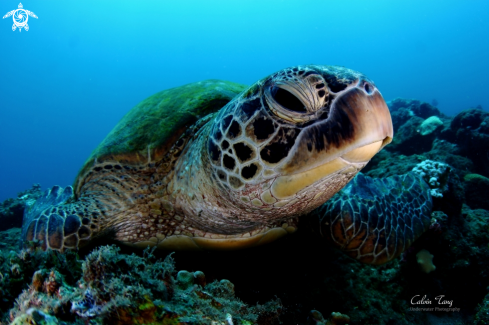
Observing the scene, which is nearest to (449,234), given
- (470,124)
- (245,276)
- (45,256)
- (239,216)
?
(245,276)

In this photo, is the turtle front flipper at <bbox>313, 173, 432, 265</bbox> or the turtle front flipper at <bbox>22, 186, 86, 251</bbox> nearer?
the turtle front flipper at <bbox>22, 186, 86, 251</bbox>

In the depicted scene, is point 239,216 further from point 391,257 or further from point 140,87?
point 140,87

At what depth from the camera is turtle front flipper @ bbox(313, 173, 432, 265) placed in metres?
2.15

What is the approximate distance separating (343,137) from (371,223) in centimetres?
146

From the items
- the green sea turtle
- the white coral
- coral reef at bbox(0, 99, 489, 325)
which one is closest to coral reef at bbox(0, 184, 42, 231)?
coral reef at bbox(0, 99, 489, 325)

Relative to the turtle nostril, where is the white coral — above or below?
below

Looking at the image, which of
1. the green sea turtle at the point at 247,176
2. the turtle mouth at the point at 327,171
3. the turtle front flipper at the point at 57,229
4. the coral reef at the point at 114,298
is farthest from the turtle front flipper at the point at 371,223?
the turtle front flipper at the point at 57,229

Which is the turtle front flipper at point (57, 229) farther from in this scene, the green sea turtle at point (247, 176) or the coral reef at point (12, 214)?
the coral reef at point (12, 214)

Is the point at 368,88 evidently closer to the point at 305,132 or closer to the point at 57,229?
the point at 305,132

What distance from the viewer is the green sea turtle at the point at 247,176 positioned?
1.13 m

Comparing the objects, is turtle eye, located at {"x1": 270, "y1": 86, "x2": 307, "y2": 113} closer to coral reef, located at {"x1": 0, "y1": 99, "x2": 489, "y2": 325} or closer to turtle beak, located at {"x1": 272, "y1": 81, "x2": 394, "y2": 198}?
turtle beak, located at {"x1": 272, "y1": 81, "x2": 394, "y2": 198}

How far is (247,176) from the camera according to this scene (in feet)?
4.26

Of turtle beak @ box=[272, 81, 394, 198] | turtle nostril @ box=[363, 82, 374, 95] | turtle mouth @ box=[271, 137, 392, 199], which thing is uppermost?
turtle nostril @ box=[363, 82, 374, 95]

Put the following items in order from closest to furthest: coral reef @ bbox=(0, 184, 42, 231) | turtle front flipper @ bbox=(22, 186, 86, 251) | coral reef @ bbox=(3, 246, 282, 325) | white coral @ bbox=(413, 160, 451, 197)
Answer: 1. coral reef @ bbox=(3, 246, 282, 325)
2. turtle front flipper @ bbox=(22, 186, 86, 251)
3. white coral @ bbox=(413, 160, 451, 197)
4. coral reef @ bbox=(0, 184, 42, 231)
